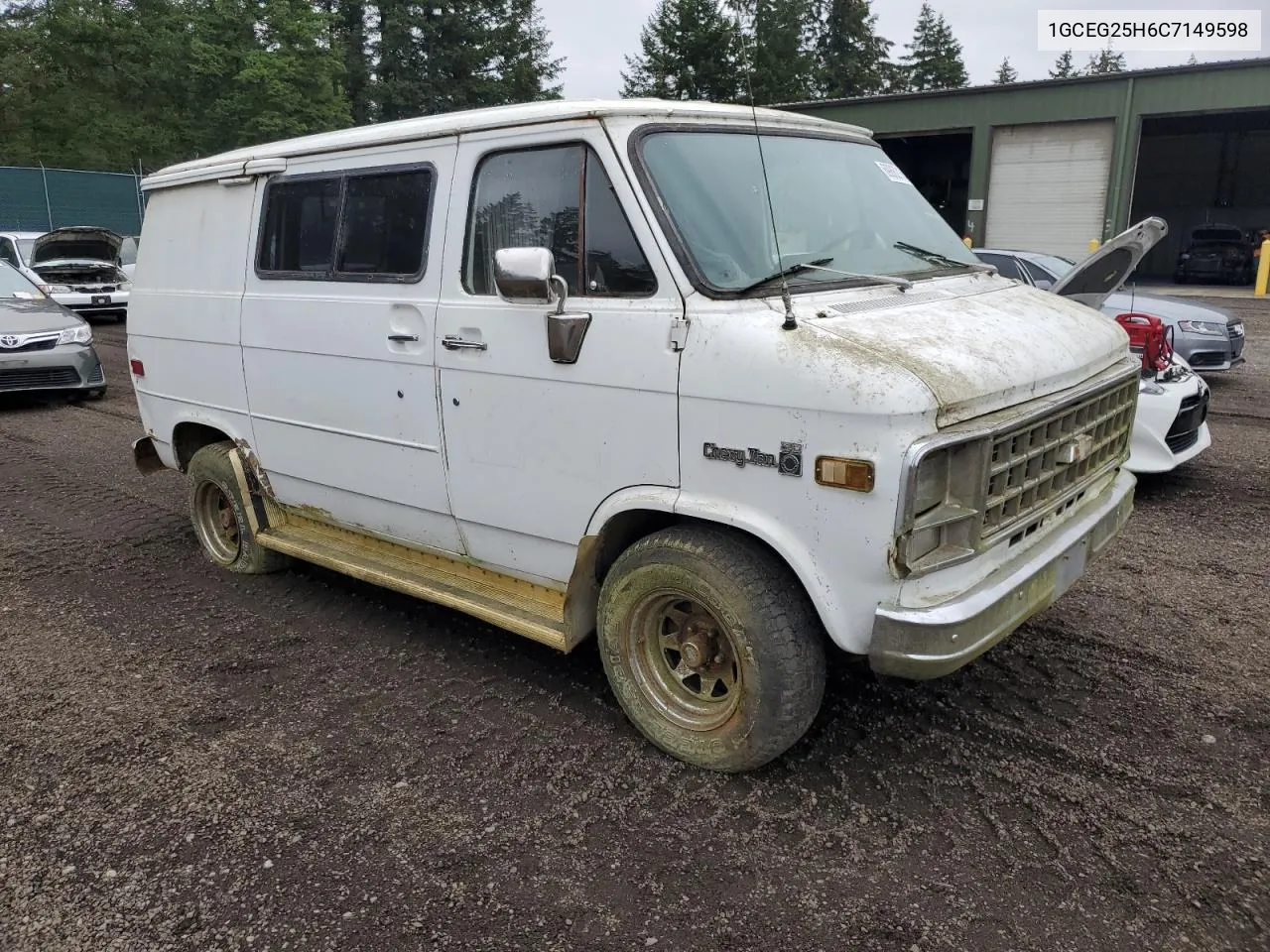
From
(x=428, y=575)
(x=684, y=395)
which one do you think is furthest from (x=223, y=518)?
(x=684, y=395)

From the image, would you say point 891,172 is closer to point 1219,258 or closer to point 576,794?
point 576,794

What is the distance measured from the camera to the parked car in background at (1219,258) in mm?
26259

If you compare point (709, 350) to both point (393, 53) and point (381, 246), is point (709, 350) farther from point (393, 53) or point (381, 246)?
point (393, 53)

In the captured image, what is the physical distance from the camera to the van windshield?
10.9 ft

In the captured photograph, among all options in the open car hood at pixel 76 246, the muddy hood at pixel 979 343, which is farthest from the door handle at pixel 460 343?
the open car hood at pixel 76 246

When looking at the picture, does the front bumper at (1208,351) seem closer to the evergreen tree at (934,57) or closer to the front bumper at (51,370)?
the front bumper at (51,370)

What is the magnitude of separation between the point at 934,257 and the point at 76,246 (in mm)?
19331

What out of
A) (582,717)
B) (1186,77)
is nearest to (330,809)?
(582,717)

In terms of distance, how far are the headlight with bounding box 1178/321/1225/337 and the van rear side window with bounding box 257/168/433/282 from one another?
369 inches

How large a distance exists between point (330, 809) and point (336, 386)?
191cm

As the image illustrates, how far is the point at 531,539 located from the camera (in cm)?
381

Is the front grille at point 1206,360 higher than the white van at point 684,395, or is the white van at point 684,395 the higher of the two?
the white van at point 684,395

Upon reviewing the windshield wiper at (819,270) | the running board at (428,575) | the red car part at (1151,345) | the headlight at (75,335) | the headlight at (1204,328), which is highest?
the windshield wiper at (819,270)

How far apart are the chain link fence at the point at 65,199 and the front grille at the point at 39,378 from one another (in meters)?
16.3
